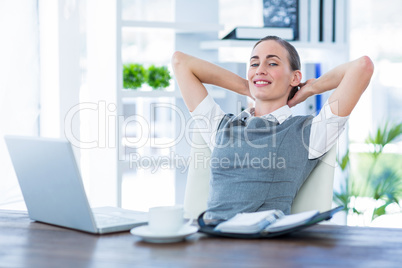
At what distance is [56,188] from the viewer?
131 cm

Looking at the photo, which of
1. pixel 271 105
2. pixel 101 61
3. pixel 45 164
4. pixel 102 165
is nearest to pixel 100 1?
pixel 101 61

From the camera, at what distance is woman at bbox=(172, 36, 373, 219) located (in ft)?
5.77

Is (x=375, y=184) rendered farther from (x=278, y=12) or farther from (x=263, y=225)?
(x=263, y=225)

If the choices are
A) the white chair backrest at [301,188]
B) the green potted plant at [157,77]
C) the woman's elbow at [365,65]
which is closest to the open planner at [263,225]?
the white chair backrest at [301,188]

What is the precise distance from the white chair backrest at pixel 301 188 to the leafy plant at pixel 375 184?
1.69 m

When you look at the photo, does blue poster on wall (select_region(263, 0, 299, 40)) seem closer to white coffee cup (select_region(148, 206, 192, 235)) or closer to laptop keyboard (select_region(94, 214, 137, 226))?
laptop keyboard (select_region(94, 214, 137, 226))

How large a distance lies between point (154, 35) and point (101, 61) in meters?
1.61

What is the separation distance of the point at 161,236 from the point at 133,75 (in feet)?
5.68

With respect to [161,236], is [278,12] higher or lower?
higher

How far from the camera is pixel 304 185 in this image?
1.82m

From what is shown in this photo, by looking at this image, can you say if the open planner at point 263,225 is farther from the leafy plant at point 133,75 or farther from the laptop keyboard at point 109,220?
the leafy plant at point 133,75

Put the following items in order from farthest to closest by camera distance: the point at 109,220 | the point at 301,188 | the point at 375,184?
the point at 375,184
the point at 301,188
the point at 109,220

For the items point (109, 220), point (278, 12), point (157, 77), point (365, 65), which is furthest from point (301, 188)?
point (278, 12)

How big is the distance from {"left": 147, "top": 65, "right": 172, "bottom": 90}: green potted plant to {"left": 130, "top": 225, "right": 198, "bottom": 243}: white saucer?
1649mm
